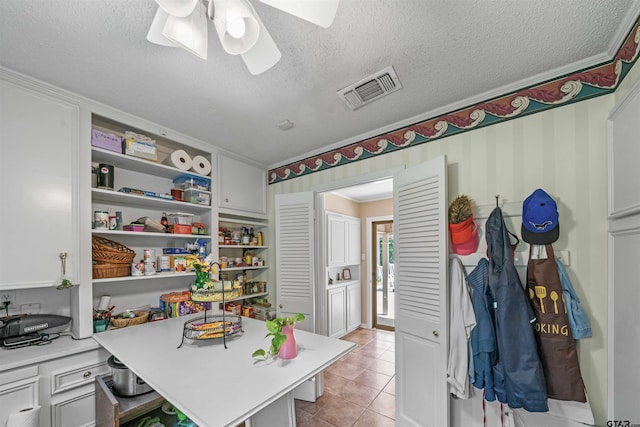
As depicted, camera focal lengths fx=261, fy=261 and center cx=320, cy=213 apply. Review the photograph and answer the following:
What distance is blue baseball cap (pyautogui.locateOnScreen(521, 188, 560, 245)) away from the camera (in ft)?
4.67

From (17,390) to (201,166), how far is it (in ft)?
6.11

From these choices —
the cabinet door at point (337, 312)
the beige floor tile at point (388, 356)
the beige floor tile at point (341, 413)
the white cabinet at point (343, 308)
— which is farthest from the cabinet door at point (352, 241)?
the beige floor tile at point (341, 413)

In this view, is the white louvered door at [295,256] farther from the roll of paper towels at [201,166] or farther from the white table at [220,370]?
the white table at [220,370]

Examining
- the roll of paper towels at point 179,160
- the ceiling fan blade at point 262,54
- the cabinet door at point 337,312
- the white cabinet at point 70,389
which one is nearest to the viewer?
the ceiling fan blade at point 262,54

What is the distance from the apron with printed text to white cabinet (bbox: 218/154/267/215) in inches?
100

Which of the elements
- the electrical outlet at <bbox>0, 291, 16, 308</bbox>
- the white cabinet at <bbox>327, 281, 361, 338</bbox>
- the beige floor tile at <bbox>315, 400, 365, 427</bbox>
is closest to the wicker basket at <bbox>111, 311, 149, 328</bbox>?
the electrical outlet at <bbox>0, 291, 16, 308</bbox>

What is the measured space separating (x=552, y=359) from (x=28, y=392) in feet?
9.28

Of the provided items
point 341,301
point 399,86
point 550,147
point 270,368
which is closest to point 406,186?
point 399,86

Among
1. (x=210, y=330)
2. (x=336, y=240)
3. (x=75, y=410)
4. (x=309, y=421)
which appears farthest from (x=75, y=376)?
(x=336, y=240)

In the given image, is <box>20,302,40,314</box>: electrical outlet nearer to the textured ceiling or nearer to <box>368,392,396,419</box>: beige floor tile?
the textured ceiling

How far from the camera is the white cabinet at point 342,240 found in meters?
4.25

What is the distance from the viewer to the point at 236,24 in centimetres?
94

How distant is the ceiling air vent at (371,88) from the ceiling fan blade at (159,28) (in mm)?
1040

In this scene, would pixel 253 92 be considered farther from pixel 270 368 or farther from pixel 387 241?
pixel 387 241
